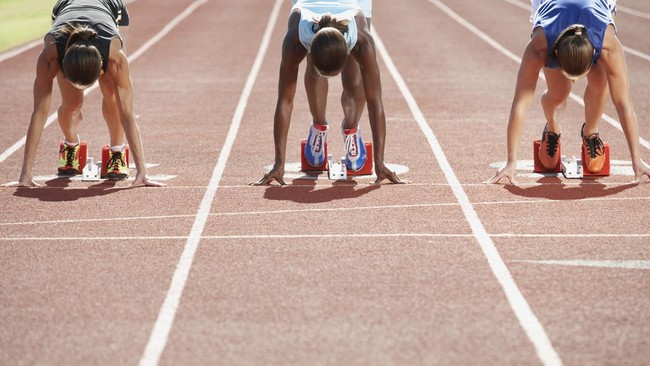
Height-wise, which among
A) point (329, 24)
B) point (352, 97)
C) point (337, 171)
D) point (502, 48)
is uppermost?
point (329, 24)

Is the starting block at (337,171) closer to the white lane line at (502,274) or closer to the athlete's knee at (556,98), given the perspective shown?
the white lane line at (502,274)

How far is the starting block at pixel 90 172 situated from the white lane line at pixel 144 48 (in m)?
1.37

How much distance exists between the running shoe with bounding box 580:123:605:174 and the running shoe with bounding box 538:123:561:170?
0.81ft

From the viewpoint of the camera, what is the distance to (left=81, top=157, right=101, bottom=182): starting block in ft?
31.9

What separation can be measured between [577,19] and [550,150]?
123 centimetres

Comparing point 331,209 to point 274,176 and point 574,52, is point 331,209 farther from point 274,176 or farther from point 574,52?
point 574,52

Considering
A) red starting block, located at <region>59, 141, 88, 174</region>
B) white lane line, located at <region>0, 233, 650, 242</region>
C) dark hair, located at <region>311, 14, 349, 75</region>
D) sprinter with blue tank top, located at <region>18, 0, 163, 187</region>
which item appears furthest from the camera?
red starting block, located at <region>59, 141, 88, 174</region>

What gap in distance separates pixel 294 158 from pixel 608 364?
238 inches

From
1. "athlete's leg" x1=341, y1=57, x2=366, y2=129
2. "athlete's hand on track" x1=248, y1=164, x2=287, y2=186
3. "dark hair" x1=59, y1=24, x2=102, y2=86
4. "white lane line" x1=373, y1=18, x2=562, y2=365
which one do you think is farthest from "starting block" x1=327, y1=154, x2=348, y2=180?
"dark hair" x1=59, y1=24, x2=102, y2=86

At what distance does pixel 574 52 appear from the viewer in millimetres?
8477

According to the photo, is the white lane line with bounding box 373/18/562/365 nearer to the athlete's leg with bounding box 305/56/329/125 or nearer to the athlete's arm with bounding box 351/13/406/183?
the athlete's arm with bounding box 351/13/406/183

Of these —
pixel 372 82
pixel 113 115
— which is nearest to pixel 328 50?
pixel 372 82

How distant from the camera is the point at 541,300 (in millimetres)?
6031

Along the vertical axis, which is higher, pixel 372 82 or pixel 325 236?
pixel 372 82
